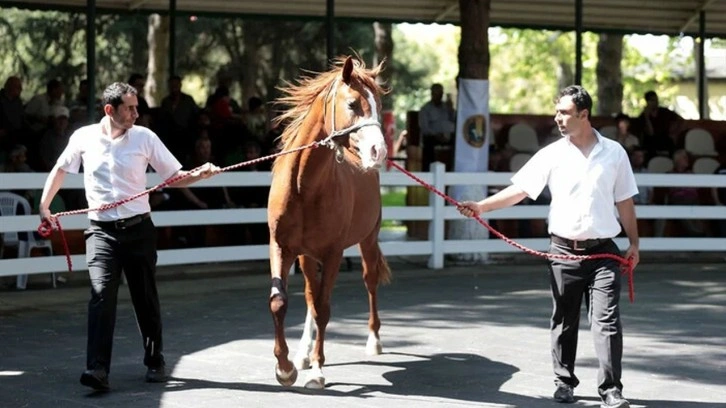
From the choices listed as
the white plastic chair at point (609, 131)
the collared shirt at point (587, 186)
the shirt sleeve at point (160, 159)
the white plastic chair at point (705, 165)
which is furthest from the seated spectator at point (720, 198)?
the shirt sleeve at point (160, 159)

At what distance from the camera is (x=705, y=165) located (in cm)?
2136

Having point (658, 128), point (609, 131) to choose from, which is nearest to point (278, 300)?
point (609, 131)

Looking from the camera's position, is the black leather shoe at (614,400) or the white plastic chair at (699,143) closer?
the black leather shoe at (614,400)

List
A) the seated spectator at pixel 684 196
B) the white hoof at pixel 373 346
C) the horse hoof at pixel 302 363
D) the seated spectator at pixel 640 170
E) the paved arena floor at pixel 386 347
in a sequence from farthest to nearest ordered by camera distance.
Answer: the seated spectator at pixel 684 196 < the seated spectator at pixel 640 170 < the white hoof at pixel 373 346 < the horse hoof at pixel 302 363 < the paved arena floor at pixel 386 347

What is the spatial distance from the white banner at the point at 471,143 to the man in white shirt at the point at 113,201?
31.6 ft

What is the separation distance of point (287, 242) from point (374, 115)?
48.7 inches

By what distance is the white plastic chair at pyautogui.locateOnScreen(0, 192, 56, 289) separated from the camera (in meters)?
14.7

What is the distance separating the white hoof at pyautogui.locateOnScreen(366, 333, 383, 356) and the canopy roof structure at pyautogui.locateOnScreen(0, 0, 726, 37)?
1144 cm

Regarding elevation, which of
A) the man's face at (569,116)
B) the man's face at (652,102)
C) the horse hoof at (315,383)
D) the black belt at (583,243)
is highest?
the man's face at (652,102)

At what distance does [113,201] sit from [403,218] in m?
8.62

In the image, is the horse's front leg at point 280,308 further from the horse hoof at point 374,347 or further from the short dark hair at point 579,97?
the short dark hair at point 579,97

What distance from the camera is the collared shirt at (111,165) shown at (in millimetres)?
8961

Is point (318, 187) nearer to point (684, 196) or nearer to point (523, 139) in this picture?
point (684, 196)

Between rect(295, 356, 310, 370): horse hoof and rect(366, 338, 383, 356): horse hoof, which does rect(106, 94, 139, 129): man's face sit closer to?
rect(295, 356, 310, 370): horse hoof
